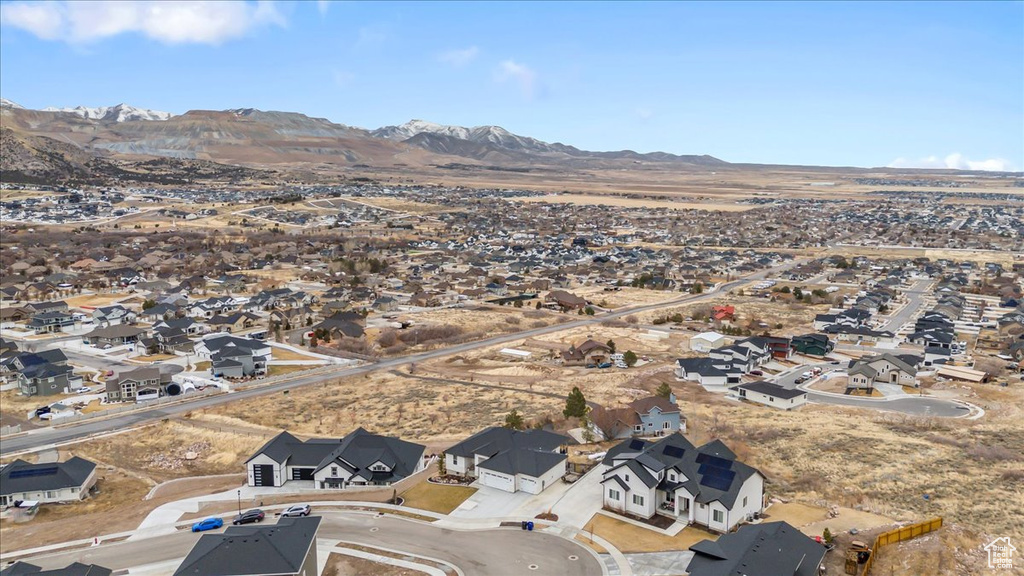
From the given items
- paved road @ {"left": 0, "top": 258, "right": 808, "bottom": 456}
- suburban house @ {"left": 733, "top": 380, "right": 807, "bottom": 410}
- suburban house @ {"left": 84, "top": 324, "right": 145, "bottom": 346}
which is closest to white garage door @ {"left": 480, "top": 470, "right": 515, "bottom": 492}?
suburban house @ {"left": 733, "top": 380, "right": 807, "bottom": 410}

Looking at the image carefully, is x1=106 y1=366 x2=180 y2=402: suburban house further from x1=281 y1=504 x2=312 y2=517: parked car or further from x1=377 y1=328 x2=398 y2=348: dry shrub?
x1=281 y1=504 x2=312 y2=517: parked car

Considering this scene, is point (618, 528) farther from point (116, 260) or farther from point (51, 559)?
point (116, 260)

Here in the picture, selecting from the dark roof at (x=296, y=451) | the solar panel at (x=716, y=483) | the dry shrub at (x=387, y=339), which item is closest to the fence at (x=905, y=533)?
the solar panel at (x=716, y=483)

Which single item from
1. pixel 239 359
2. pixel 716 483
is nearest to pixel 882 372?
pixel 716 483

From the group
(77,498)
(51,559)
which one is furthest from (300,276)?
(51,559)

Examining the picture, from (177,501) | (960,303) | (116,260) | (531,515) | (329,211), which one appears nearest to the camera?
(531,515)

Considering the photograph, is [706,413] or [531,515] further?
[706,413]
